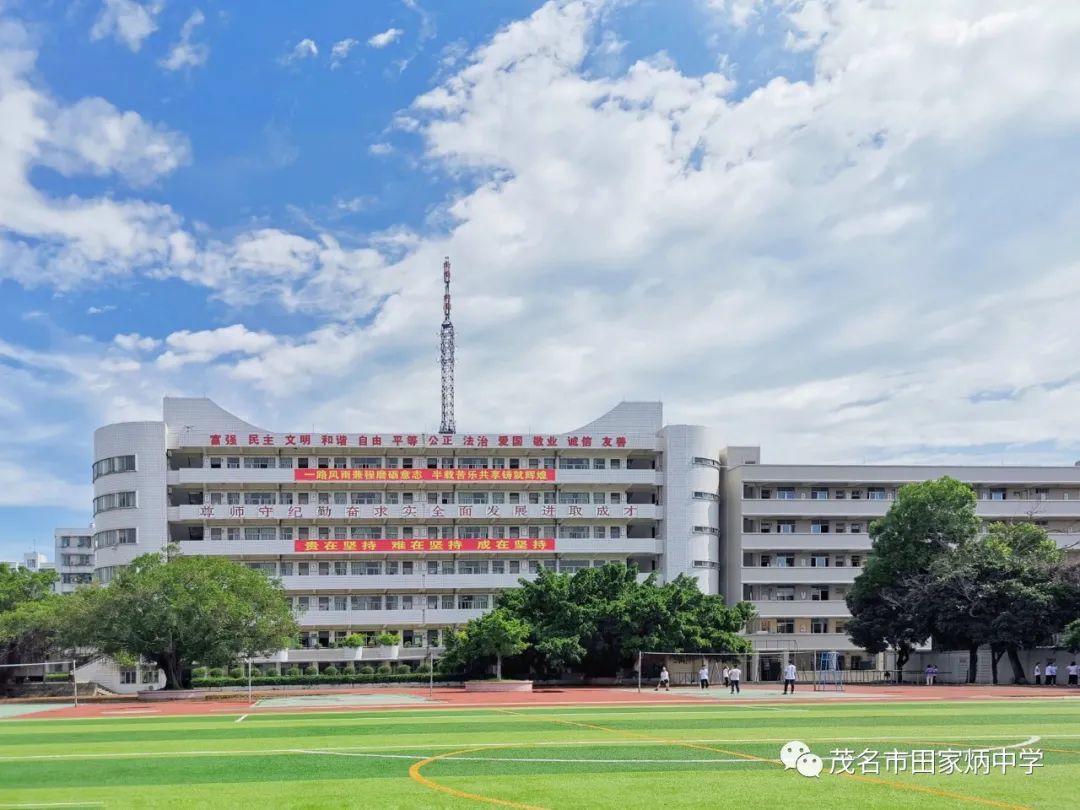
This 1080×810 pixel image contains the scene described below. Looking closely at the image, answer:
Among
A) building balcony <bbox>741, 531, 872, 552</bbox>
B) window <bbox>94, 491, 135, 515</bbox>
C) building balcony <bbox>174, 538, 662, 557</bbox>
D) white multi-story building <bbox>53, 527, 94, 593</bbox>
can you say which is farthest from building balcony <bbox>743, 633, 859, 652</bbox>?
white multi-story building <bbox>53, 527, 94, 593</bbox>

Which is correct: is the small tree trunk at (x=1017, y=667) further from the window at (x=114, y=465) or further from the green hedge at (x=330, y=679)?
the window at (x=114, y=465)

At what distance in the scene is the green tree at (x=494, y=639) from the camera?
168 ft

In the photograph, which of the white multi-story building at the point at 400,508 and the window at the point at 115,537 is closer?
the window at the point at 115,537

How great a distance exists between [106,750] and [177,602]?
27.0 metres

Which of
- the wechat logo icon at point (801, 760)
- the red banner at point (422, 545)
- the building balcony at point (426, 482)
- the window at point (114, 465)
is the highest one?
the window at point (114, 465)

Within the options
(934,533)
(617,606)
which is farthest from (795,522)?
(617,606)

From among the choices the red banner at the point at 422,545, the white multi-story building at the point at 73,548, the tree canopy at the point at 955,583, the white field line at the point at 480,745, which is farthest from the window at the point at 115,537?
the white multi-story building at the point at 73,548

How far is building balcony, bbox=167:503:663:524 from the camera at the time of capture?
68.4m

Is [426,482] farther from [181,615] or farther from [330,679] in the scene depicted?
[181,615]

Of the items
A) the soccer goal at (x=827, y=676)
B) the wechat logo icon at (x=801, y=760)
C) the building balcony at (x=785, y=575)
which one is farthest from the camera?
the building balcony at (x=785, y=575)

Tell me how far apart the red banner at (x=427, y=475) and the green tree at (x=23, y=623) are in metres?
16.8

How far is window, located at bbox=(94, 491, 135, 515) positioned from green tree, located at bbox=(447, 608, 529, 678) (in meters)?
25.0

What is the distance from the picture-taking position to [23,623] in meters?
51.9

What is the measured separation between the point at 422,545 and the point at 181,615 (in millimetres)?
23327
